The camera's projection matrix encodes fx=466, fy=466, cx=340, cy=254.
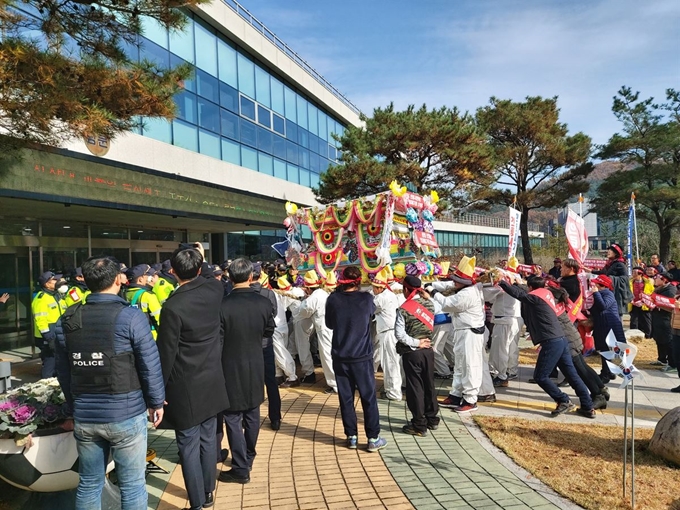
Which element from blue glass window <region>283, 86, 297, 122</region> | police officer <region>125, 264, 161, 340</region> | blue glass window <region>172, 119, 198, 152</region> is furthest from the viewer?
blue glass window <region>283, 86, 297, 122</region>

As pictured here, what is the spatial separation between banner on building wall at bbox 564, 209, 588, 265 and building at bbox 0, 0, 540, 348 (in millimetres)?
5959

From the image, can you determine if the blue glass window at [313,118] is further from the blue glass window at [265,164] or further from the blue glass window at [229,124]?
the blue glass window at [229,124]

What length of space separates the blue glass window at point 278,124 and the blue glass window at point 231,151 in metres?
3.27

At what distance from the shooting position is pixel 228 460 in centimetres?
458

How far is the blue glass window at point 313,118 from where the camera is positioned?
24.3 m

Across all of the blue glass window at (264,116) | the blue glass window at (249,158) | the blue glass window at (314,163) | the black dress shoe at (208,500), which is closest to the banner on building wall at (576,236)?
the black dress shoe at (208,500)

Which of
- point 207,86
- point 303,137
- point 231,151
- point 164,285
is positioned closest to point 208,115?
point 207,86

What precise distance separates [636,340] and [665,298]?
411cm

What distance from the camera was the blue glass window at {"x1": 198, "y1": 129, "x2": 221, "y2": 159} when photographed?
51.2 ft

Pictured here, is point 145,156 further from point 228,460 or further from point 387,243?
point 228,460

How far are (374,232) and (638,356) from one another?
5.73 m

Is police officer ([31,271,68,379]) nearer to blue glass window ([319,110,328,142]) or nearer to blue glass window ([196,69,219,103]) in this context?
blue glass window ([196,69,219,103])

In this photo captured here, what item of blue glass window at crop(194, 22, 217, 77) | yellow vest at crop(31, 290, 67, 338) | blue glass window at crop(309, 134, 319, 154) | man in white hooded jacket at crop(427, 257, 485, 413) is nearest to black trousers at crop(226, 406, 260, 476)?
man in white hooded jacket at crop(427, 257, 485, 413)

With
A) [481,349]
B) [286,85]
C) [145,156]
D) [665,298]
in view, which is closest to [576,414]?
[481,349]
